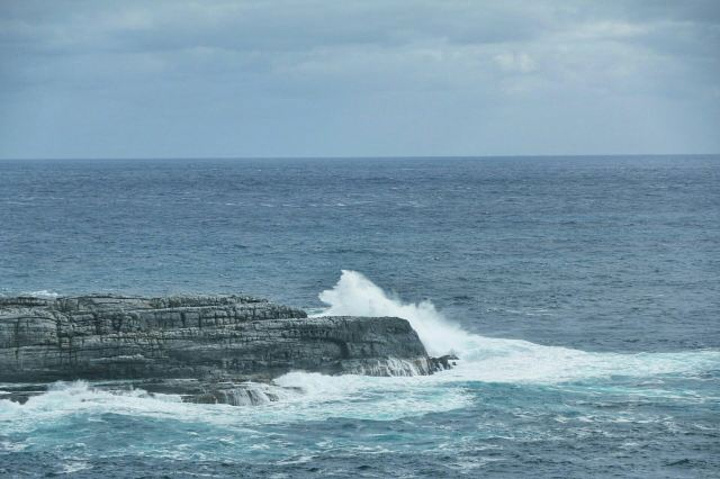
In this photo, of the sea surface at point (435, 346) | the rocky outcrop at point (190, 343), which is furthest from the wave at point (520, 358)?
the rocky outcrop at point (190, 343)

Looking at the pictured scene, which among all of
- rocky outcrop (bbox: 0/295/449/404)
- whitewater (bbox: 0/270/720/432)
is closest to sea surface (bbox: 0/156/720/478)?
whitewater (bbox: 0/270/720/432)

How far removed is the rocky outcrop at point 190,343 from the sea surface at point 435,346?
4.05 ft

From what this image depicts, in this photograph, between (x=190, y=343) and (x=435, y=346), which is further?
(x=435, y=346)

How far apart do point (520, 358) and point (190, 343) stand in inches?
822

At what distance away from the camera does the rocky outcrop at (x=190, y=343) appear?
56.0m

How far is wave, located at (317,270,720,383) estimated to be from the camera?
61812 mm

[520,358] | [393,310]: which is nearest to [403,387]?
[520,358]

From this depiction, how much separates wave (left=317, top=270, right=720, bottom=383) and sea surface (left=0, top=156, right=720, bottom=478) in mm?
208

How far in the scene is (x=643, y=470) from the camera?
45281mm

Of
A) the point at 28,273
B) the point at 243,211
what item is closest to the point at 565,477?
the point at 28,273

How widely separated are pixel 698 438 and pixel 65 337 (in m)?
32.5

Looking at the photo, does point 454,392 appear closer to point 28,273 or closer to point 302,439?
point 302,439

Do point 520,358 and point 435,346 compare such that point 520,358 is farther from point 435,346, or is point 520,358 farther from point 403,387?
point 403,387

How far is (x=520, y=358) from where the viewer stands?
6588 centimetres
